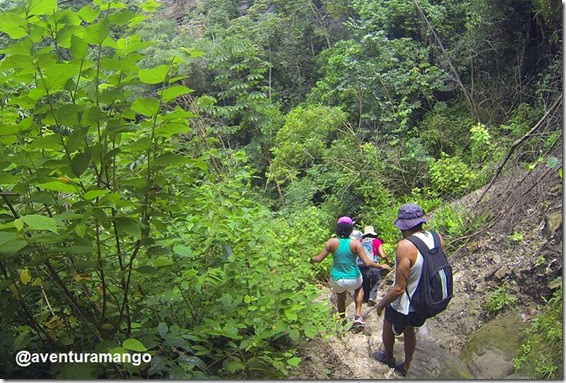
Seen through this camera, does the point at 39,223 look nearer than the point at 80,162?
Yes

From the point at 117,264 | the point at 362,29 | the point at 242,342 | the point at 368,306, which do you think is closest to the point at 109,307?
the point at 117,264

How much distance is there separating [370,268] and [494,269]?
33.9 inches

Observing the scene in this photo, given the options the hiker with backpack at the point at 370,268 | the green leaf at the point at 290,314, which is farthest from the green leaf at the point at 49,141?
the hiker with backpack at the point at 370,268

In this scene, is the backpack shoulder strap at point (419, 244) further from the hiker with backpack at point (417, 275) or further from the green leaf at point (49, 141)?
the green leaf at point (49, 141)

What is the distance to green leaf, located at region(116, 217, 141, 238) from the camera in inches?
53.6

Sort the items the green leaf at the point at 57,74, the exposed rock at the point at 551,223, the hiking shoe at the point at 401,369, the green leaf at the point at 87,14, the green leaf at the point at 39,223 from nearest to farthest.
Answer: the green leaf at the point at 39,223 < the green leaf at the point at 57,74 < the green leaf at the point at 87,14 < the hiking shoe at the point at 401,369 < the exposed rock at the point at 551,223

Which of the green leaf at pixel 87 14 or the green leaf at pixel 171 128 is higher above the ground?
the green leaf at pixel 87 14

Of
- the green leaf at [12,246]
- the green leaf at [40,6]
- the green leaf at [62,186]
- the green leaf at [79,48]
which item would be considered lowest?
the green leaf at [12,246]

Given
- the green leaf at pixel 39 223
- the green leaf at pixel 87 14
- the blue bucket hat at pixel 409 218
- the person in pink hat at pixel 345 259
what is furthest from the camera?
the person in pink hat at pixel 345 259

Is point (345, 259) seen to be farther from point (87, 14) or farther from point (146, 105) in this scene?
point (87, 14)

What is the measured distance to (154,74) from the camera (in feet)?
4.39

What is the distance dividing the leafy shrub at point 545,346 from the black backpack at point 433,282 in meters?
0.38

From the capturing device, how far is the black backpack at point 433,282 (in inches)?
90.8

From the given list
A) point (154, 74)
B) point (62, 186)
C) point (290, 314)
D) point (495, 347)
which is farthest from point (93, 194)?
point (495, 347)
